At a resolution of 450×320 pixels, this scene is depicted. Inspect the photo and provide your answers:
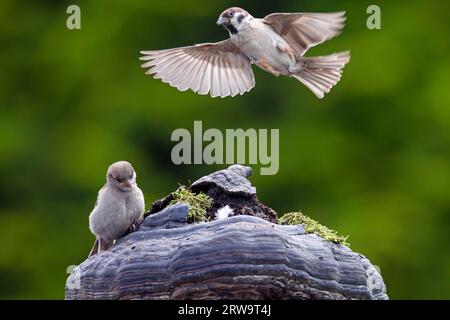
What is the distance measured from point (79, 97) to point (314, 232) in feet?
20.9

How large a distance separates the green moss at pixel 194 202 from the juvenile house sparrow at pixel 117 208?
1.02ft

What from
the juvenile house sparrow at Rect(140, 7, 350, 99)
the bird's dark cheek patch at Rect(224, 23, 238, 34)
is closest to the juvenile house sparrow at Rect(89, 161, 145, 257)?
the juvenile house sparrow at Rect(140, 7, 350, 99)

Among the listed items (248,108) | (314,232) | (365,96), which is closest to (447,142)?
(365,96)

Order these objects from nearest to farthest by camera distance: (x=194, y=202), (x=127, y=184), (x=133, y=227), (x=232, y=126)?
(x=194, y=202) < (x=133, y=227) < (x=127, y=184) < (x=232, y=126)

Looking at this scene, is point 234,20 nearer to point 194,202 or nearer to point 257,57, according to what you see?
point 257,57

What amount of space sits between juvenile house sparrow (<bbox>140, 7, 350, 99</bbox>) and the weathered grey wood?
3.78 feet

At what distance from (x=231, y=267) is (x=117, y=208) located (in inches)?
44.1

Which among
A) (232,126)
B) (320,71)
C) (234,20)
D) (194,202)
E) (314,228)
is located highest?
(232,126)

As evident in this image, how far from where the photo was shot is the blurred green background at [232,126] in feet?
34.6

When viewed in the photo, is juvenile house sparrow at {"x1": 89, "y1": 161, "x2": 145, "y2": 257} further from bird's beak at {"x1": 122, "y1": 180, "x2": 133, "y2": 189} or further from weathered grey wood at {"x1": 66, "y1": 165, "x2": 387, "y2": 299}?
weathered grey wood at {"x1": 66, "y1": 165, "x2": 387, "y2": 299}

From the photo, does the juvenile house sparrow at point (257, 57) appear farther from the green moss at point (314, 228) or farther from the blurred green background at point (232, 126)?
the blurred green background at point (232, 126)

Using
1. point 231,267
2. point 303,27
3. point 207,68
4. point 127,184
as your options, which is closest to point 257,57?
point 303,27

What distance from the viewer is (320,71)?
6.21 metres

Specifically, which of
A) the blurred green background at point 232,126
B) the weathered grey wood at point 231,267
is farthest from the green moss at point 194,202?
the blurred green background at point 232,126
